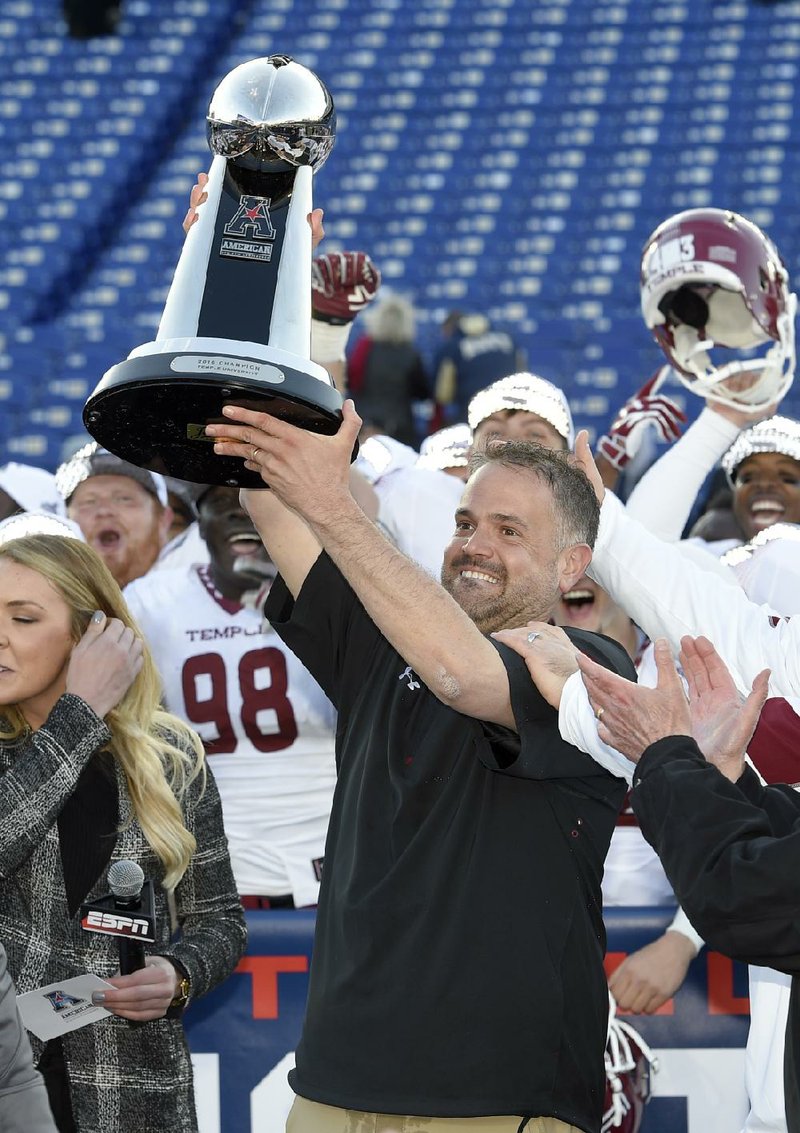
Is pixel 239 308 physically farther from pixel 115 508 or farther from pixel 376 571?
pixel 115 508

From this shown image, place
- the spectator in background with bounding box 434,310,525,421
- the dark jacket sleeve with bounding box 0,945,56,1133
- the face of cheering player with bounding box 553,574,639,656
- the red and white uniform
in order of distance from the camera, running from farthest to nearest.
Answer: the spectator in background with bounding box 434,310,525,421, the face of cheering player with bounding box 553,574,639,656, the red and white uniform, the dark jacket sleeve with bounding box 0,945,56,1133

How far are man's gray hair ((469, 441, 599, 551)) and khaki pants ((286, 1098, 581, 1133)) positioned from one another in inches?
33.9

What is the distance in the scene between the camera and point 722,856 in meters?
1.85

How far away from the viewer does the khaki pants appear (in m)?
2.19

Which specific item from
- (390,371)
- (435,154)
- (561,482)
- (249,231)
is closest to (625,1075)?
(561,482)

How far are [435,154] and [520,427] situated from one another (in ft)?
34.8

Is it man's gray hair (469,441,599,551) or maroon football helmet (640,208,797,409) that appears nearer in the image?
man's gray hair (469,441,599,551)

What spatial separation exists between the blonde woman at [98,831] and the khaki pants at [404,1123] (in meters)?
0.53

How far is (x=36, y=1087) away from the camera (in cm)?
185

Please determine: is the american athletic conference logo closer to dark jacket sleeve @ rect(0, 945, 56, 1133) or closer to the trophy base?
the trophy base

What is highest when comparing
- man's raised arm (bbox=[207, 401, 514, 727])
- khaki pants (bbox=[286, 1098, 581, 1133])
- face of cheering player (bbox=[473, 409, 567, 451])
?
face of cheering player (bbox=[473, 409, 567, 451])

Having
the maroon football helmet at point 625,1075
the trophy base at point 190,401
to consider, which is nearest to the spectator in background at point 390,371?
the maroon football helmet at point 625,1075

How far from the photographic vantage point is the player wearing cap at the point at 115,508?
4.60 metres

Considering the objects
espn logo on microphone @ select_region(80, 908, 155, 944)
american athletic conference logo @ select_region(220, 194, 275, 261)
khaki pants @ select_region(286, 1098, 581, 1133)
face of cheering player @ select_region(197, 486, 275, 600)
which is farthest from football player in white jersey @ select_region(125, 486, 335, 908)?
american athletic conference logo @ select_region(220, 194, 275, 261)
